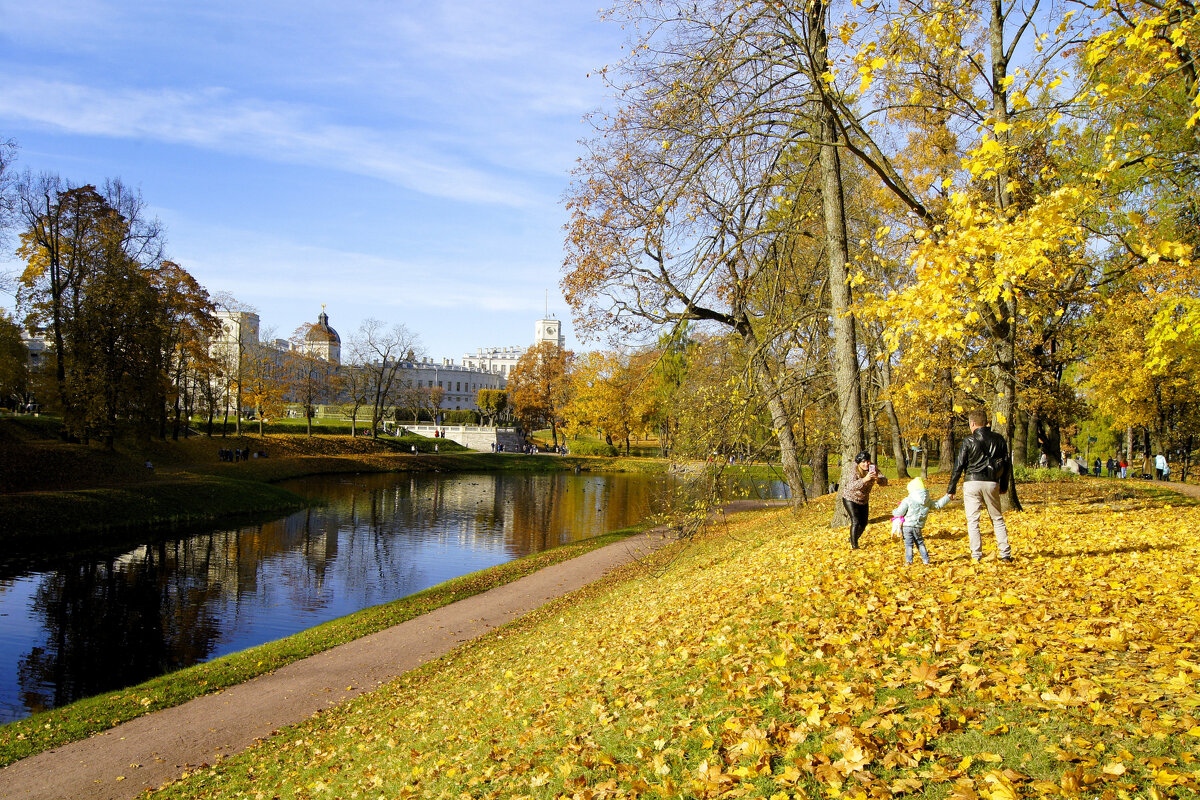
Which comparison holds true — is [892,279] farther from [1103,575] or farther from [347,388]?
[347,388]

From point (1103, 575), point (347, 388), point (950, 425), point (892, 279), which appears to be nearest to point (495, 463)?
point (347, 388)

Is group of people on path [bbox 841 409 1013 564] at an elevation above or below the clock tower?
below

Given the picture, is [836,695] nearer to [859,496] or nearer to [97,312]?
[859,496]

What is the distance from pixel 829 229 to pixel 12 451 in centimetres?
3304

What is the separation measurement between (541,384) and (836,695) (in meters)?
72.2

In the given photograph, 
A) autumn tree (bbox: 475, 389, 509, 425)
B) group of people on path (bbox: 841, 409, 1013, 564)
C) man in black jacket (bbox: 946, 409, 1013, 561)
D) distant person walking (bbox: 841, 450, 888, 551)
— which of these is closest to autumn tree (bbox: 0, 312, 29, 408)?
distant person walking (bbox: 841, 450, 888, 551)

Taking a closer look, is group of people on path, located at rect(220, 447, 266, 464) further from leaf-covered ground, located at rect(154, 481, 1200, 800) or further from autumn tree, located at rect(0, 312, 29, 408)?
leaf-covered ground, located at rect(154, 481, 1200, 800)

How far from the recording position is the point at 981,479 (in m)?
8.59

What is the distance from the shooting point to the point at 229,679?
11328mm

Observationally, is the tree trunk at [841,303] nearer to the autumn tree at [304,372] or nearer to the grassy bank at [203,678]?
the grassy bank at [203,678]

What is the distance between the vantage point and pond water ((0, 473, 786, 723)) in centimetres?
1316

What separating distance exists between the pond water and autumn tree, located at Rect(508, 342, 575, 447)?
3870 cm

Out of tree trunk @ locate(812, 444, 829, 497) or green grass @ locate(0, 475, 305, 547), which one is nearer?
green grass @ locate(0, 475, 305, 547)

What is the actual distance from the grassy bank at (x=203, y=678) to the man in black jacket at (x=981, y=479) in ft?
34.9
